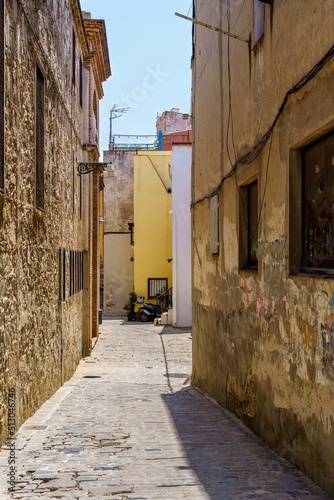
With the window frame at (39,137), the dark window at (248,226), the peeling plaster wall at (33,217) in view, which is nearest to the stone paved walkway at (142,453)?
the peeling plaster wall at (33,217)

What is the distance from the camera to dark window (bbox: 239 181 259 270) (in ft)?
24.8

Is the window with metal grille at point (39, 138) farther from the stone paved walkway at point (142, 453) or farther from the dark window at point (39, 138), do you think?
the stone paved walkway at point (142, 453)

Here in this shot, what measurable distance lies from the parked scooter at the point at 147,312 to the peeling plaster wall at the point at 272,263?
19.2 m

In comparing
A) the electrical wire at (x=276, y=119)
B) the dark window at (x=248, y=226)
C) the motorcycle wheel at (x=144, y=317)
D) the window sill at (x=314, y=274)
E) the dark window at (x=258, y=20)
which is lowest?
the motorcycle wheel at (x=144, y=317)

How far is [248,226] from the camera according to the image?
782 cm

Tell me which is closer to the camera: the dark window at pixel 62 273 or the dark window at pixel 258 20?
the dark window at pixel 258 20

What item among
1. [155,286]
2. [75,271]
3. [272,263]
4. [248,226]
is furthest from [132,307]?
[272,263]

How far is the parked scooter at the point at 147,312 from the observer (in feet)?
97.3

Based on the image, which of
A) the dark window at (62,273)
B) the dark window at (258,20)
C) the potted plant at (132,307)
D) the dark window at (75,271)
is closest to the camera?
the dark window at (258,20)

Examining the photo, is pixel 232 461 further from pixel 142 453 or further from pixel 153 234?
pixel 153 234

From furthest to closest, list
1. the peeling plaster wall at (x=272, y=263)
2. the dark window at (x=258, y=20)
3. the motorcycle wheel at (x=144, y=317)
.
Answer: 1. the motorcycle wheel at (x=144, y=317)
2. the dark window at (x=258, y=20)
3. the peeling plaster wall at (x=272, y=263)

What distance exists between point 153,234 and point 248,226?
24803 mm

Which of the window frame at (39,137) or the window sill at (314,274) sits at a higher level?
the window frame at (39,137)

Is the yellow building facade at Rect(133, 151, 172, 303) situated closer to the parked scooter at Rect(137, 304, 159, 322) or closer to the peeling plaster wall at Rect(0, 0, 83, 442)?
the parked scooter at Rect(137, 304, 159, 322)
